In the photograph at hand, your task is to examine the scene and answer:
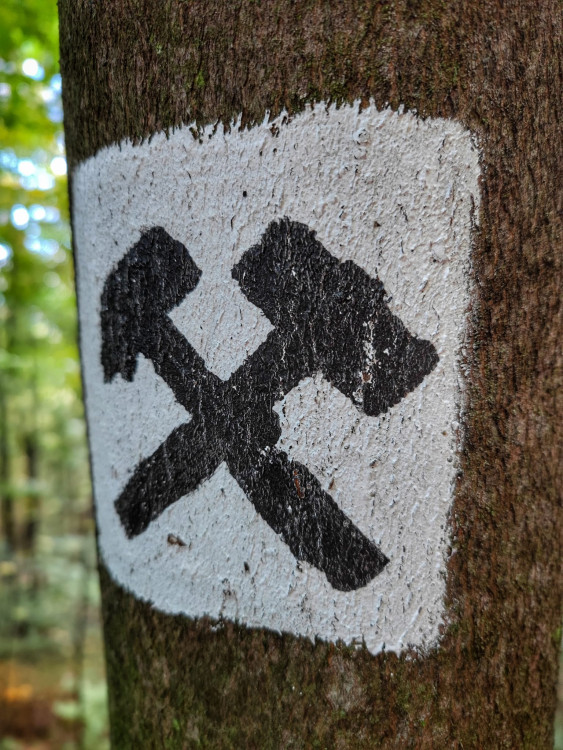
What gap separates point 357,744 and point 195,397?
19.4 inches

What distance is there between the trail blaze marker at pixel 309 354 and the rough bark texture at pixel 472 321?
0.11 feet

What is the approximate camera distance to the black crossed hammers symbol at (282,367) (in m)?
0.62

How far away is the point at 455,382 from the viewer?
0.64 meters

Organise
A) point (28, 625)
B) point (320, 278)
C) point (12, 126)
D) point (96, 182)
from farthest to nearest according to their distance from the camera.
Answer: point (28, 625) → point (12, 126) → point (96, 182) → point (320, 278)

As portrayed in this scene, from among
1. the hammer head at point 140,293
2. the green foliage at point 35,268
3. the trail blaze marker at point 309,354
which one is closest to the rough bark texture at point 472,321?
the trail blaze marker at point 309,354

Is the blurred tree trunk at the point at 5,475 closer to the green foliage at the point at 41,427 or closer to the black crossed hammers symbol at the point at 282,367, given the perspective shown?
the green foliage at the point at 41,427

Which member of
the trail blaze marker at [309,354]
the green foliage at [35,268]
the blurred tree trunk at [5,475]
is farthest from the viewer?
the blurred tree trunk at [5,475]

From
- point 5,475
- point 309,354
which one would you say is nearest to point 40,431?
point 5,475

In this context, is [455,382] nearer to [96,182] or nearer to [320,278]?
[320,278]

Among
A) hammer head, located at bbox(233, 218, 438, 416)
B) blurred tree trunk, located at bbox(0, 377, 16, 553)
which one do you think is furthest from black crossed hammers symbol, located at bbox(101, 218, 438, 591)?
blurred tree trunk, located at bbox(0, 377, 16, 553)

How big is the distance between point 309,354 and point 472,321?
0.21 m

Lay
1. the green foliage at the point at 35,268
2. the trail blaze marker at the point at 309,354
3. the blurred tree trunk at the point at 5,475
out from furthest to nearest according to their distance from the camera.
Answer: the blurred tree trunk at the point at 5,475
the green foliage at the point at 35,268
the trail blaze marker at the point at 309,354

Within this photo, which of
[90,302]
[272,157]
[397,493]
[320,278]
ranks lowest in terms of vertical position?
[397,493]

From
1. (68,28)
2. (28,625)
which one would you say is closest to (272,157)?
(68,28)
